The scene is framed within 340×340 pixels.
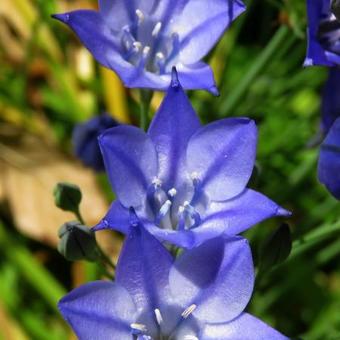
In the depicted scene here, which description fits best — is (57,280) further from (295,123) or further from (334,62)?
(334,62)

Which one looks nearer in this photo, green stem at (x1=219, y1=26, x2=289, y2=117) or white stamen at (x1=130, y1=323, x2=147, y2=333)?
white stamen at (x1=130, y1=323, x2=147, y2=333)

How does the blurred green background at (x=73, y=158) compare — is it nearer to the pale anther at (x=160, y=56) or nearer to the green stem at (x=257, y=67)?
the green stem at (x=257, y=67)

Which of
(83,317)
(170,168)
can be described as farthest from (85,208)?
(83,317)

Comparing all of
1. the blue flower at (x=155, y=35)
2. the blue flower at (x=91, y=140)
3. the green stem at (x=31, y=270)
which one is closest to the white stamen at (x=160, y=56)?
the blue flower at (x=155, y=35)

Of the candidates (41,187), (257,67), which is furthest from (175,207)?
(41,187)

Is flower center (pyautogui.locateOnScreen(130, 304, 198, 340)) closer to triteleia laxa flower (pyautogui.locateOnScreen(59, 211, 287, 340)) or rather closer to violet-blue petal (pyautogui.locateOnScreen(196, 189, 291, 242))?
triteleia laxa flower (pyautogui.locateOnScreen(59, 211, 287, 340))

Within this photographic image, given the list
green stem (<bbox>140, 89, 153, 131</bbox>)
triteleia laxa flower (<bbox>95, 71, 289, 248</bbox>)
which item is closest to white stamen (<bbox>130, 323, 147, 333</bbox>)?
triteleia laxa flower (<bbox>95, 71, 289, 248</bbox>)

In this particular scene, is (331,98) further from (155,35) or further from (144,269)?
(144,269)
